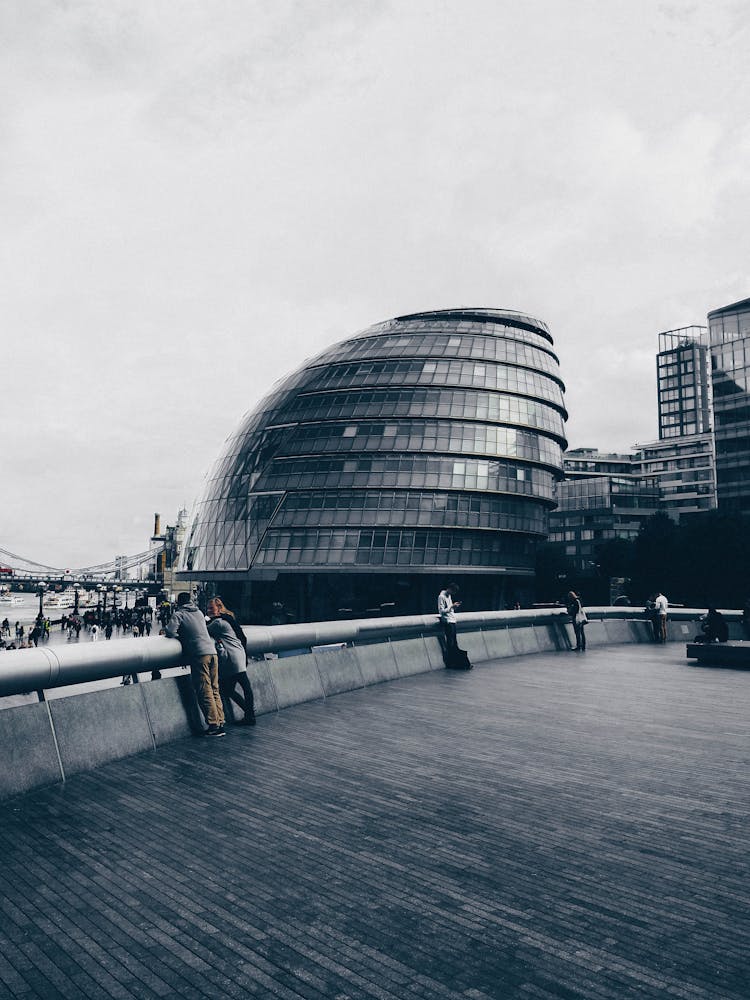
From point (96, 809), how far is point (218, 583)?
75.8m

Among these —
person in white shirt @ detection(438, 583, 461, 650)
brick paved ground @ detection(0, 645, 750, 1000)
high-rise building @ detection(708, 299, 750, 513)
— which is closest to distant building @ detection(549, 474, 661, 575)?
high-rise building @ detection(708, 299, 750, 513)

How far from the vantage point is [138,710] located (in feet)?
30.7

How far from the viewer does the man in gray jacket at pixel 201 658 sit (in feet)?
33.1

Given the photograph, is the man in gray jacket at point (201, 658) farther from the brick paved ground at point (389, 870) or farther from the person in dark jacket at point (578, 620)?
the person in dark jacket at point (578, 620)

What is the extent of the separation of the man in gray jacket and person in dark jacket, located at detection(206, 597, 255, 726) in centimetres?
37

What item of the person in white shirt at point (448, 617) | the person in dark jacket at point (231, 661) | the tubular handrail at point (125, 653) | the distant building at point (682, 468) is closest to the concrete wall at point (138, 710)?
the tubular handrail at point (125, 653)

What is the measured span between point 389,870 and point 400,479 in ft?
208

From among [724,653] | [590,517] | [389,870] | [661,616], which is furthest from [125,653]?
[590,517]

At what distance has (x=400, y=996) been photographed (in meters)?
3.93

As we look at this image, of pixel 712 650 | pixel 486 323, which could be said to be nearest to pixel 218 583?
pixel 486 323

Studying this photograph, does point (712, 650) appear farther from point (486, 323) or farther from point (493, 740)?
point (486, 323)

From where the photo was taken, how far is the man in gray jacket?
10.1 meters

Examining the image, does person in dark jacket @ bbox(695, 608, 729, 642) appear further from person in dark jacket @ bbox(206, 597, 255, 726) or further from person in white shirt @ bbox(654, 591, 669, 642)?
person in dark jacket @ bbox(206, 597, 255, 726)

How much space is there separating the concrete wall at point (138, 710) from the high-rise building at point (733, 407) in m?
97.4
